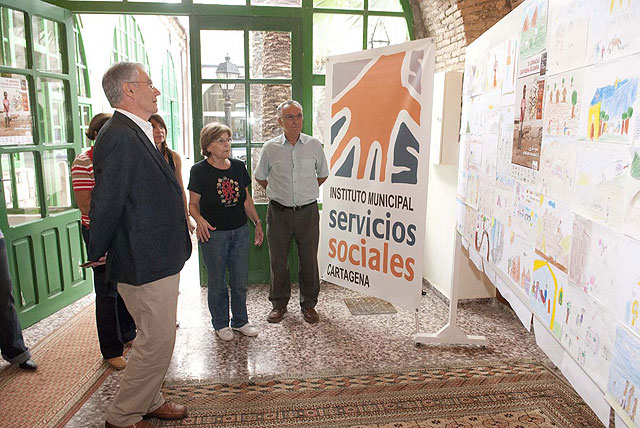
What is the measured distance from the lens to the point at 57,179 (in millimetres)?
3678

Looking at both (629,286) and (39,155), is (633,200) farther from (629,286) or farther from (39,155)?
(39,155)

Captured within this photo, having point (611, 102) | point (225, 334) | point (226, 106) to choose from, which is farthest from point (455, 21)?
point (225, 334)

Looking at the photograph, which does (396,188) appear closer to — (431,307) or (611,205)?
(431,307)

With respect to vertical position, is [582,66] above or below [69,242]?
above

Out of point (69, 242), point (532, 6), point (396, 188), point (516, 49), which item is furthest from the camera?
point (69, 242)

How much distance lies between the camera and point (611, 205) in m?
1.11

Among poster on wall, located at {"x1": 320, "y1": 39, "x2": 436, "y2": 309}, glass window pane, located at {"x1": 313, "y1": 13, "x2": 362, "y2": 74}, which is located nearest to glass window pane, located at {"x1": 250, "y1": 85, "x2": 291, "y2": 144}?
glass window pane, located at {"x1": 313, "y1": 13, "x2": 362, "y2": 74}

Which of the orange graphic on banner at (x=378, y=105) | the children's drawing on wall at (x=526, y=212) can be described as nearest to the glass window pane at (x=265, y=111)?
the orange graphic on banner at (x=378, y=105)

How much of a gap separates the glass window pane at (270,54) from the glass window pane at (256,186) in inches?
27.1

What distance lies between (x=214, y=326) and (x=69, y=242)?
159 cm

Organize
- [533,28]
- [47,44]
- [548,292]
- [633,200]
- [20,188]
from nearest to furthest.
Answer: [633,200] < [548,292] < [533,28] < [20,188] < [47,44]

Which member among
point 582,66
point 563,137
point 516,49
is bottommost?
point 563,137

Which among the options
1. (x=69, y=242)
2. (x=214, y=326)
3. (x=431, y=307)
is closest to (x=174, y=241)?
(x=214, y=326)

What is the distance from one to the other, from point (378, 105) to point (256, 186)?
168 centimetres
